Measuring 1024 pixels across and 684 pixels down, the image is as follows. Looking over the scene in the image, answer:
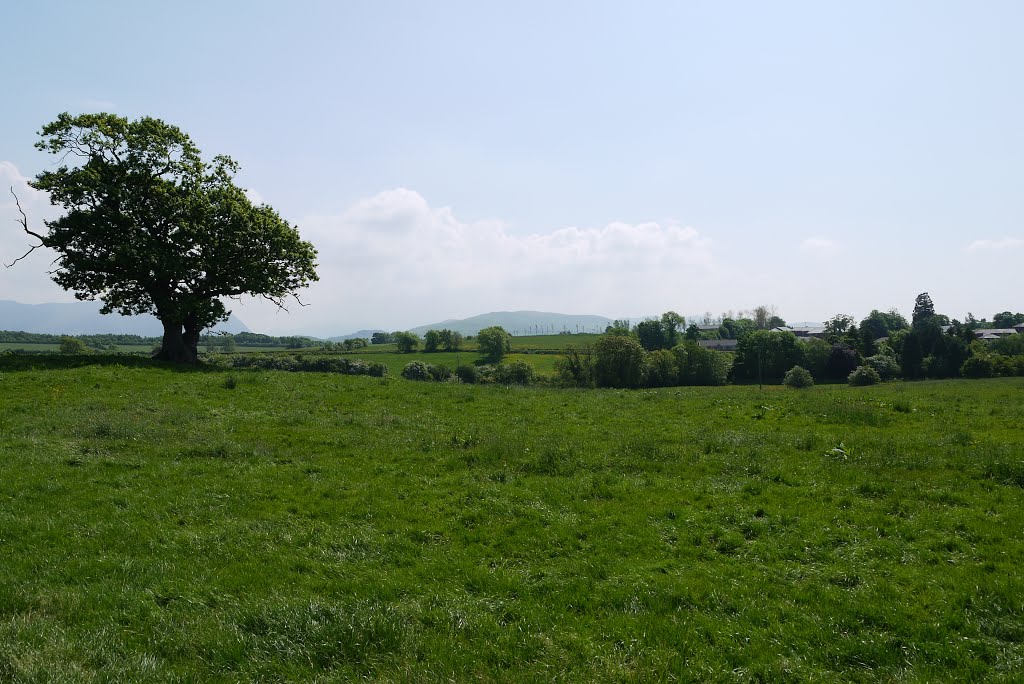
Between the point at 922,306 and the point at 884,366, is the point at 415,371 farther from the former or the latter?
the point at 922,306

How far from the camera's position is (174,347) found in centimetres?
3766

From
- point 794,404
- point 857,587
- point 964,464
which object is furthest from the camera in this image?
point 794,404

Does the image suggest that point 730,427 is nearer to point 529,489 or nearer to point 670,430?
point 670,430

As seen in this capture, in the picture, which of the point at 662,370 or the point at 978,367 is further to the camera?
the point at 662,370

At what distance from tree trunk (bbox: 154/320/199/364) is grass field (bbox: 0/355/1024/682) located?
17936mm

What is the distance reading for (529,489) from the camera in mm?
13383

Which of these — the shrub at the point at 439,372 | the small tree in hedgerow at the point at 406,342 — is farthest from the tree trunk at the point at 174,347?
the small tree in hedgerow at the point at 406,342

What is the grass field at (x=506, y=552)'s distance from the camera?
6.49 meters

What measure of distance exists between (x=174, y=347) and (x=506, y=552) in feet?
121

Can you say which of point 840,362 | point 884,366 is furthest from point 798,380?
point 884,366

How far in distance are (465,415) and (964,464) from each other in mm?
17114

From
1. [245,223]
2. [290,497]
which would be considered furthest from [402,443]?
[245,223]

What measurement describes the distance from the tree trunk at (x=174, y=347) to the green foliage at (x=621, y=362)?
189 ft

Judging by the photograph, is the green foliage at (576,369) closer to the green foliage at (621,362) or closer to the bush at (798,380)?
the green foliage at (621,362)
